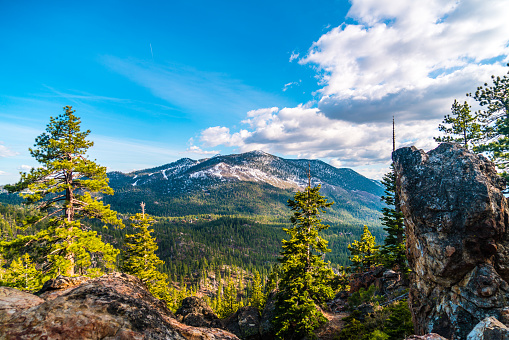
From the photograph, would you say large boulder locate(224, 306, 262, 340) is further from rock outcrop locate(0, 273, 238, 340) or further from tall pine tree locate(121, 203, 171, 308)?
rock outcrop locate(0, 273, 238, 340)

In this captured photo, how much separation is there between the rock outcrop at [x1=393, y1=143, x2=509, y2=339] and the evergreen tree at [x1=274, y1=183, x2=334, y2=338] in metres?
6.63

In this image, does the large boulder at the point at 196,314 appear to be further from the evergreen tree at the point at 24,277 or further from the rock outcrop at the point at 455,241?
the rock outcrop at the point at 455,241

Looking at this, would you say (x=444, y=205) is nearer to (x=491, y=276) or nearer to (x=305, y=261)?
(x=491, y=276)

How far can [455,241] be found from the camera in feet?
38.6

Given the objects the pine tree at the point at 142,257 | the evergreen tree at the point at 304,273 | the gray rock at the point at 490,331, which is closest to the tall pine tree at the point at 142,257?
the pine tree at the point at 142,257

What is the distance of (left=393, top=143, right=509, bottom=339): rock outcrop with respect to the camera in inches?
420

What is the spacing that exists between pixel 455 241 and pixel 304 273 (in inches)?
429

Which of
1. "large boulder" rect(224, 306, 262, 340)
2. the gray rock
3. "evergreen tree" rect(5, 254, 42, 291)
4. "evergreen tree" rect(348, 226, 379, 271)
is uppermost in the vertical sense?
the gray rock

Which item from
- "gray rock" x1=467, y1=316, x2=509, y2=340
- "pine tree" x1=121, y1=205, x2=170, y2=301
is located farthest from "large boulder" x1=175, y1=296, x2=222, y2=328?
"gray rock" x1=467, y1=316, x2=509, y2=340

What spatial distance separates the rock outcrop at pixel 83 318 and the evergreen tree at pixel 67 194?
9794 millimetres

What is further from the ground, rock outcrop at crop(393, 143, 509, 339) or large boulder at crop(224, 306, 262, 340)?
rock outcrop at crop(393, 143, 509, 339)

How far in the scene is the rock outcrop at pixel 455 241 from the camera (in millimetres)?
10672

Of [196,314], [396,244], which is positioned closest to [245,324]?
[196,314]

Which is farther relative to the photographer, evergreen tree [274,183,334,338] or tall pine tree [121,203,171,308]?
tall pine tree [121,203,171,308]
